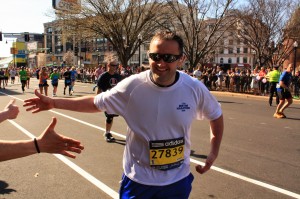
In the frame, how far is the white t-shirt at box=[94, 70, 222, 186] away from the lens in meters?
2.59

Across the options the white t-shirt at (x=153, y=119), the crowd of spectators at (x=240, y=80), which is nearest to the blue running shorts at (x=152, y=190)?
the white t-shirt at (x=153, y=119)

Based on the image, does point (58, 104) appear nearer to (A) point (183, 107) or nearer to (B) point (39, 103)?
(B) point (39, 103)

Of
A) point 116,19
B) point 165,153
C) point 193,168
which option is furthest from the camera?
point 116,19

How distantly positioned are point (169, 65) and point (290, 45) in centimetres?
3290

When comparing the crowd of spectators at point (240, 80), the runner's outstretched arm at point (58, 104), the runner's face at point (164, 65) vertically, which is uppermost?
the runner's face at point (164, 65)

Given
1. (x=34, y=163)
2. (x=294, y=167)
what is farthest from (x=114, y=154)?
(x=294, y=167)

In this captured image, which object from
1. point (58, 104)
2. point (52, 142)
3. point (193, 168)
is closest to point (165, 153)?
point (52, 142)

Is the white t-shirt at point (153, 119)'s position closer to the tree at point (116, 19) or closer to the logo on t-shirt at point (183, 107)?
the logo on t-shirt at point (183, 107)

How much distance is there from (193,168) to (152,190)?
3302mm

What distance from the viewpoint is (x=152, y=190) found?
8.45 feet

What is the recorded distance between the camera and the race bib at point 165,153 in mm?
2615

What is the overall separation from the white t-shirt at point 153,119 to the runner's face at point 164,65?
0.06 meters

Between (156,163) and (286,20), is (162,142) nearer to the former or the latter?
(156,163)

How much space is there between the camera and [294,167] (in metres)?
5.83
